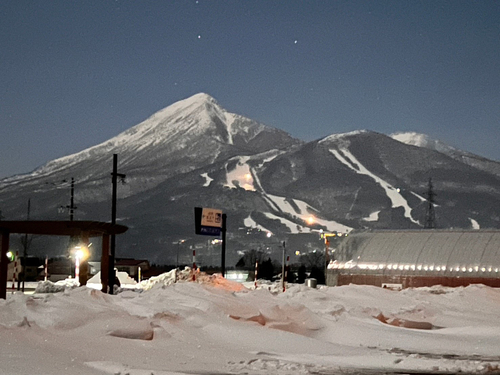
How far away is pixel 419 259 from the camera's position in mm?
43969

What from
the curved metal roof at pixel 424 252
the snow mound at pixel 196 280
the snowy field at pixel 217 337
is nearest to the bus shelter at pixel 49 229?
the snowy field at pixel 217 337

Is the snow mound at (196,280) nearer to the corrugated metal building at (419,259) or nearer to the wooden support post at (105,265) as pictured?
the corrugated metal building at (419,259)


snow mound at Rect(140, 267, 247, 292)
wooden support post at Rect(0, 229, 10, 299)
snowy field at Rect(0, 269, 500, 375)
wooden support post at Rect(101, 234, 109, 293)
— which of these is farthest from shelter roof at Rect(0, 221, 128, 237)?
snow mound at Rect(140, 267, 247, 292)

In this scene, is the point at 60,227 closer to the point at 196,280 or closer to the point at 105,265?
the point at 105,265

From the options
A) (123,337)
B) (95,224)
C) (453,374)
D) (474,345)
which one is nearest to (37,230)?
(95,224)

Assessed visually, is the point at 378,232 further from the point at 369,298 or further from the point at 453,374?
the point at 453,374

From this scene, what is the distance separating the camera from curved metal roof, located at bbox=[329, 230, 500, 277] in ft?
140

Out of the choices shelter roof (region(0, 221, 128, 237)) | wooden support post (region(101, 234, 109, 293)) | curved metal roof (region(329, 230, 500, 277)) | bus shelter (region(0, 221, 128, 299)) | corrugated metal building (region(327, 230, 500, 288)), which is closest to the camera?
bus shelter (region(0, 221, 128, 299))

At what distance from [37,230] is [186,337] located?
10431 millimetres

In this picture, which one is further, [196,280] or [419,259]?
[419,259]

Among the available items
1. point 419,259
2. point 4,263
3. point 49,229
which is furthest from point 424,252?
point 4,263

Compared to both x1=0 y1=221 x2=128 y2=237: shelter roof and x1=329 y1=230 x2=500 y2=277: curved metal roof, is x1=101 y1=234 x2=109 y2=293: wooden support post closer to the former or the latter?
x1=0 y1=221 x2=128 y2=237: shelter roof

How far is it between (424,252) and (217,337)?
27.7 meters

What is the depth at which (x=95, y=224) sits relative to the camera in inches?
991
